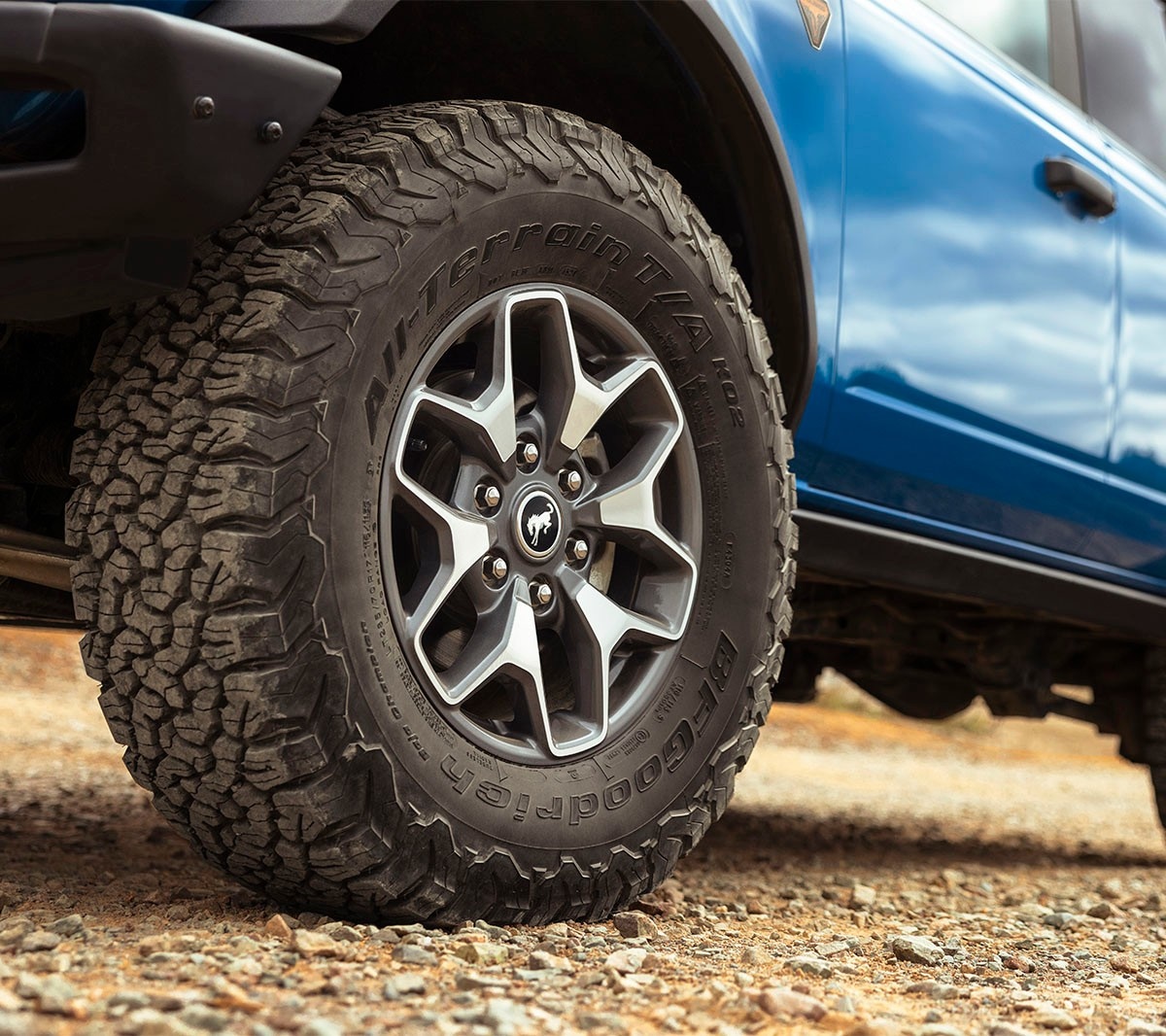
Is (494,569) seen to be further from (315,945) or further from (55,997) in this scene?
(55,997)

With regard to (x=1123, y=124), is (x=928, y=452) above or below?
below

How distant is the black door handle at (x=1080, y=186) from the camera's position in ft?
9.32

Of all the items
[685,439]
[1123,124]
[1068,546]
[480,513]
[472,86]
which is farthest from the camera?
[1123,124]

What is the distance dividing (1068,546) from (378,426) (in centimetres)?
204

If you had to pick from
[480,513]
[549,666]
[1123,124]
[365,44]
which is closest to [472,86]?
[365,44]

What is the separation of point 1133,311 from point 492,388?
2052 millimetres

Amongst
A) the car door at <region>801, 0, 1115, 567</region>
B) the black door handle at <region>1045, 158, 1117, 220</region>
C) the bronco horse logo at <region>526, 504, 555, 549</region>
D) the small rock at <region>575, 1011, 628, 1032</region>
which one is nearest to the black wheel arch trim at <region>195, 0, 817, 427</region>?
the car door at <region>801, 0, 1115, 567</region>

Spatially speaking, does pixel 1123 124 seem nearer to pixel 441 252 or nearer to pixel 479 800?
pixel 441 252

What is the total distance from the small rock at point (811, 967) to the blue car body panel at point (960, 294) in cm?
101

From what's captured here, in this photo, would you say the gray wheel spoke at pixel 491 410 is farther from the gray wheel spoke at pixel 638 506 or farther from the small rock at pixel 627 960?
the small rock at pixel 627 960

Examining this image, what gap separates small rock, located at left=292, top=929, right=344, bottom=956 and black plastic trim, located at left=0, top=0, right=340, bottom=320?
2.50 feet

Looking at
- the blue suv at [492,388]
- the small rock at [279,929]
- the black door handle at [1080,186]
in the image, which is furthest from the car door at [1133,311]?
the small rock at [279,929]

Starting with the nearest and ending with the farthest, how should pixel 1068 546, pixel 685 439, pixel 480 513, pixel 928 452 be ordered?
pixel 480 513
pixel 685 439
pixel 928 452
pixel 1068 546

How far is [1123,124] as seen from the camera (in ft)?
11.6
